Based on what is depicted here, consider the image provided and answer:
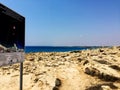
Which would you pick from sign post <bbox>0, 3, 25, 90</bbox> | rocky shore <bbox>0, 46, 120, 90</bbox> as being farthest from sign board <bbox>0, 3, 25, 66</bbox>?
rocky shore <bbox>0, 46, 120, 90</bbox>

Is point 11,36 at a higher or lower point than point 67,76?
higher

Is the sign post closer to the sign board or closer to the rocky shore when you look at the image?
the sign board

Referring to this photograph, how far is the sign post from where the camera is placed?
6.85 metres

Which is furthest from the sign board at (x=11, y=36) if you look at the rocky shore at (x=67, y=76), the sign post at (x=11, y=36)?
the rocky shore at (x=67, y=76)

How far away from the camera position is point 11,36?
748 centimetres

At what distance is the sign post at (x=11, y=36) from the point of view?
6.85 m

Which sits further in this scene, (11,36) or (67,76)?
(67,76)

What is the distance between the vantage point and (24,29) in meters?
8.55

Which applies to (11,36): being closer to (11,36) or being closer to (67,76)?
(11,36)

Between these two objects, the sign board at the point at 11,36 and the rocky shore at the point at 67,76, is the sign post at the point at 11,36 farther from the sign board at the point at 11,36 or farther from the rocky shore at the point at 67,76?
the rocky shore at the point at 67,76

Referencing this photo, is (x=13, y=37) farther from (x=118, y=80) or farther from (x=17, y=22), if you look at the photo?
(x=118, y=80)

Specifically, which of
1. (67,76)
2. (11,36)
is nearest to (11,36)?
(11,36)

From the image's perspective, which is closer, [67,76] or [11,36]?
[11,36]

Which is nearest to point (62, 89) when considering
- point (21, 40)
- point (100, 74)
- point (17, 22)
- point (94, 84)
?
point (94, 84)
